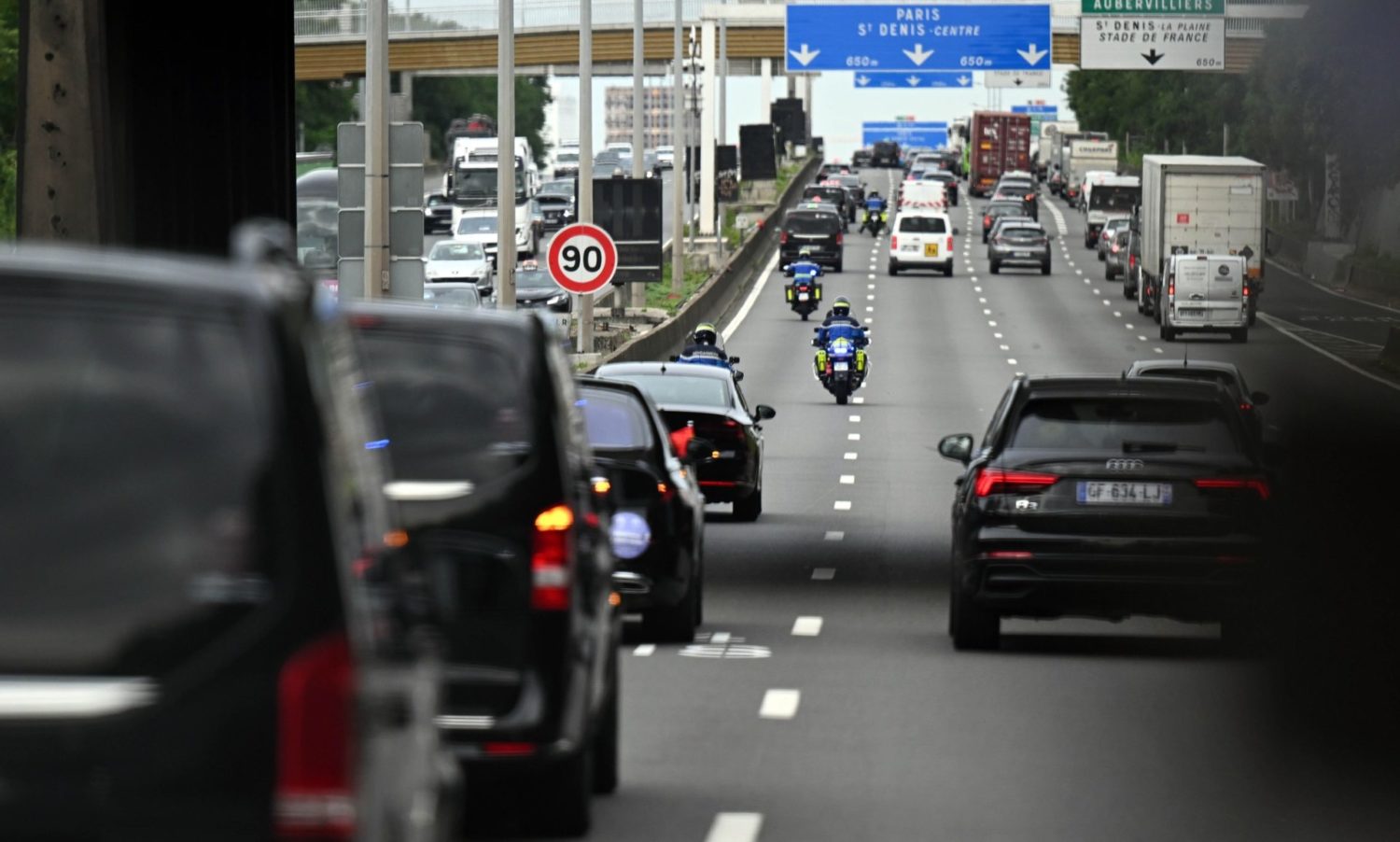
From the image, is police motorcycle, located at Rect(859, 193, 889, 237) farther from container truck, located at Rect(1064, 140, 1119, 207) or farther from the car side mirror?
the car side mirror

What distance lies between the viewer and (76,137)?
1519 centimetres

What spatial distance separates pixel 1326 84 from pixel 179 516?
150 ft

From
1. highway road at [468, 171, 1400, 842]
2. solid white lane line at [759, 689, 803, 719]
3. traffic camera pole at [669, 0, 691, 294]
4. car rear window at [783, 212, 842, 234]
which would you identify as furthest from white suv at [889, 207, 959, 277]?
solid white lane line at [759, 689, 803, 719]

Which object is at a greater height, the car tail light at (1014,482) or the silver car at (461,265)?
the car tail light at (1014,482)

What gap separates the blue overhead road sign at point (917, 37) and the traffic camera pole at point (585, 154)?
34.7m

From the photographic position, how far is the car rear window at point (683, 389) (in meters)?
24.3

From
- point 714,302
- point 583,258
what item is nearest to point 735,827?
point 583,258

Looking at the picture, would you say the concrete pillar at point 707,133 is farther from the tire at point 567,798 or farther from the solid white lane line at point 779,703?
the tire at point 567,798

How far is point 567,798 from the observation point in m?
8.89

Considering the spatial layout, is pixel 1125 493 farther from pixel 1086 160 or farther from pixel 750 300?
pixel 1086 160

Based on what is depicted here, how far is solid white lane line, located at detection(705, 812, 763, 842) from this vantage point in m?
9.23

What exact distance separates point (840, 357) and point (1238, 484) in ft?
92.0

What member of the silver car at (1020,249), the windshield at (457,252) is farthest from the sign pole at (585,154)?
the silver car at (1020,249)

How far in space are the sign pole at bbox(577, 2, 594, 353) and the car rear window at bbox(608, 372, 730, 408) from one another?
20007mm
